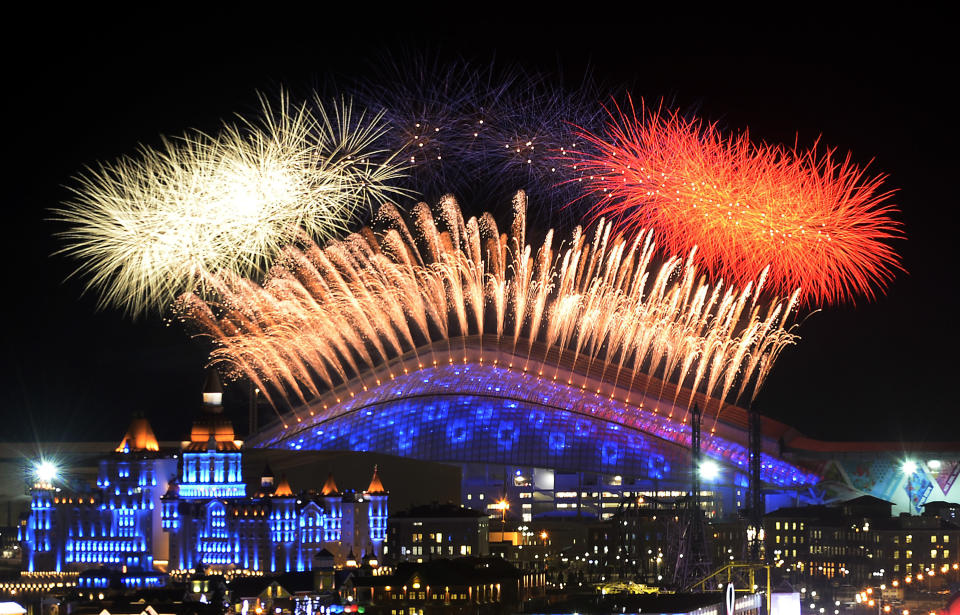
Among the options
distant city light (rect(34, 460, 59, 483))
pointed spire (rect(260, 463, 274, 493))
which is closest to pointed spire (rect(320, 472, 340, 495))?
pointed spire (rect(260, 463, 274, 493))

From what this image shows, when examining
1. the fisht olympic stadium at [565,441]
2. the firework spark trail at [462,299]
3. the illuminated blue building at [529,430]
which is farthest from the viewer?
the fisht olympic stadium at [565,441]

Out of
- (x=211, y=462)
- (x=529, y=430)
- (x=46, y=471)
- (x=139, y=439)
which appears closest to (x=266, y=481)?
(x=211, y=462)

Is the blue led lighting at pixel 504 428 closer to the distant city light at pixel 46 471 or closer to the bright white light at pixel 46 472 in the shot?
the distant city light at pixel 46 471

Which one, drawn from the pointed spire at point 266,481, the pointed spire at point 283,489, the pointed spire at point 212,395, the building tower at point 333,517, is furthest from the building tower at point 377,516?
the pointed spire at point 212,395

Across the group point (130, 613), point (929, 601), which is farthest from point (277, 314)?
point (929, 601)

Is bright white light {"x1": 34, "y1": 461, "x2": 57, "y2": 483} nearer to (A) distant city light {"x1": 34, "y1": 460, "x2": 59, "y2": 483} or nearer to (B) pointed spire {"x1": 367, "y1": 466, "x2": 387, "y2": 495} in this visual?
(A) distant city light {"x1": 34, "y1": 460, "x2": 59, "y2": 483}

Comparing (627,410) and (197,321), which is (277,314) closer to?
(197,321)
